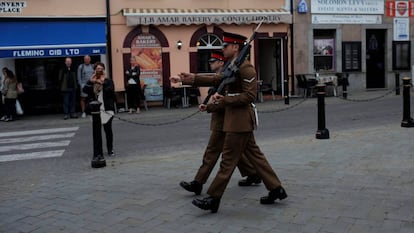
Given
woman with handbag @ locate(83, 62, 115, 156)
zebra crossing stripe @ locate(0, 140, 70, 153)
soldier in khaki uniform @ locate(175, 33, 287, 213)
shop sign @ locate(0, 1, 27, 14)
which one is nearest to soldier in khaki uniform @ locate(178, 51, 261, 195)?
soldier in khaki uniform @ locate(175, 33, 287, 213)

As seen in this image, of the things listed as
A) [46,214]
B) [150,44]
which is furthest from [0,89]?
[46,214]

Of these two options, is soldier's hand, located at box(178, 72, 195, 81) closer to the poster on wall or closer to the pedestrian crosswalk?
the pedestrian crosswalk

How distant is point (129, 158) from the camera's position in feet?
30.1

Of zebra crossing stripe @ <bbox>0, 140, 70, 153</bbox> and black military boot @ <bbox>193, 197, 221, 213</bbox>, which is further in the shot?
zebra crossing stripe @ <bbox>0, 140, 70, 153</bbox>

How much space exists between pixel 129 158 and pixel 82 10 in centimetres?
1025

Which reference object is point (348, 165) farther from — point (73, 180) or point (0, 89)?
point (0, 89)

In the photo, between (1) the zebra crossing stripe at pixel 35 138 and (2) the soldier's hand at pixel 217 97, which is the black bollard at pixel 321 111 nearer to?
(2) the soldier's hand at pixel 217 97

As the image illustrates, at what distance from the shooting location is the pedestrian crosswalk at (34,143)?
32.6ft

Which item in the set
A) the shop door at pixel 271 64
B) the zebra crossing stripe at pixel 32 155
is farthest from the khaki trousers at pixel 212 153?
the shop door at pixel 271 64

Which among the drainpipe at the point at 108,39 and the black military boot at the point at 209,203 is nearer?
the black military boot at the point at 209,203

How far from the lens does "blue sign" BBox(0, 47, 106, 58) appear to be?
16125 mm

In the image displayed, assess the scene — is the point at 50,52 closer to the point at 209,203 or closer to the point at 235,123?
the point at 235,123

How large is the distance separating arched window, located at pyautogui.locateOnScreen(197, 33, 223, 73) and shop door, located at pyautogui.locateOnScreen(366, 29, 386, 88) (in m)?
7.17

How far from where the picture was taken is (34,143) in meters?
11.4
